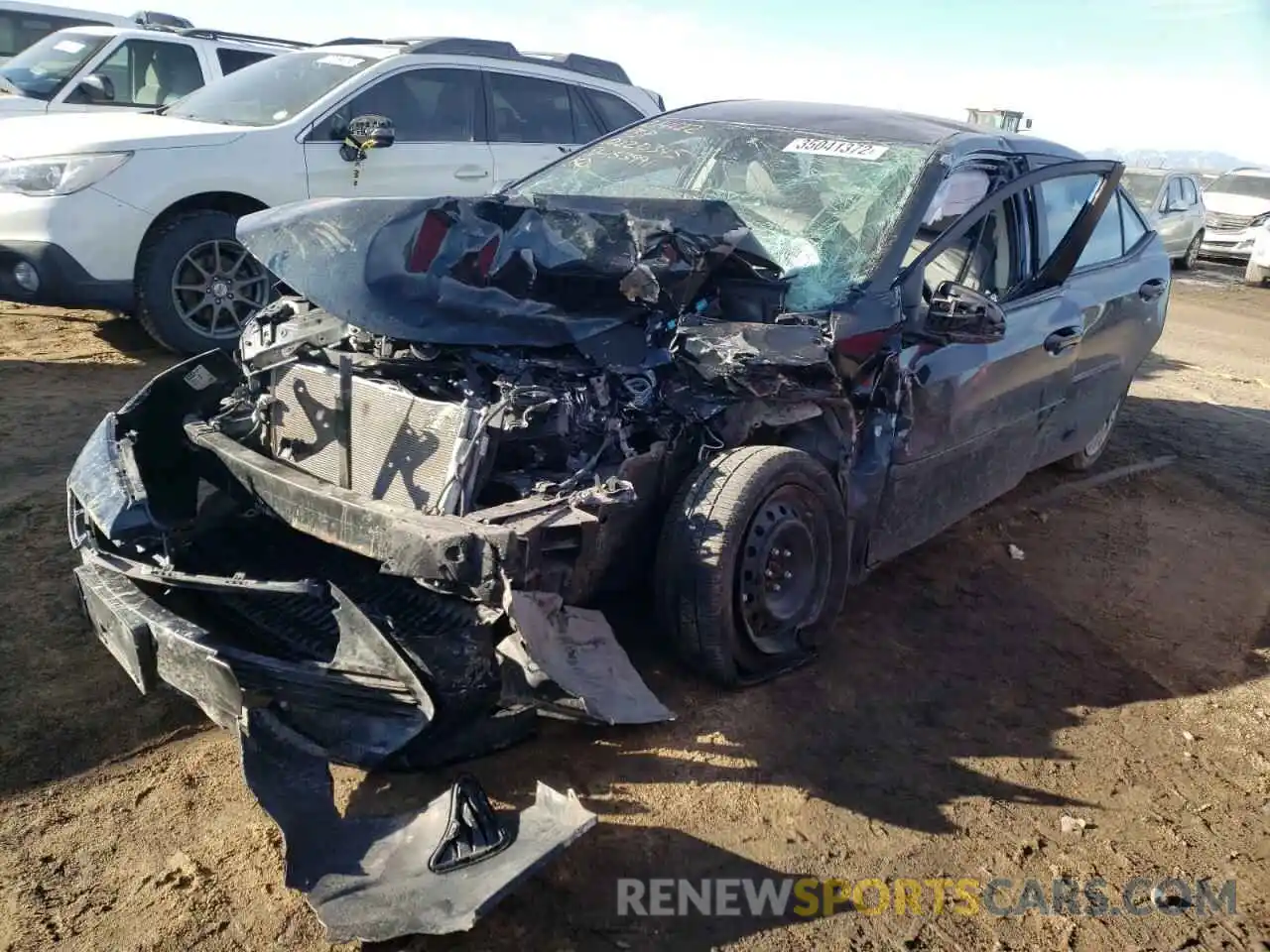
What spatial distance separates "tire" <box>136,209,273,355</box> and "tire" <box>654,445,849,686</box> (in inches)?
154

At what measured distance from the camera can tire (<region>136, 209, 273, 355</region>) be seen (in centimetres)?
607

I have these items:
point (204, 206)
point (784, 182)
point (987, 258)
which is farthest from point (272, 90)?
point (987, 258)

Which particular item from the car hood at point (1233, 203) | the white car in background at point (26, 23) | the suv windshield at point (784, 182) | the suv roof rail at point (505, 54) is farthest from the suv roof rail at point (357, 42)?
the car hood at point (1233, 203)

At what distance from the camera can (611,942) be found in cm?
234

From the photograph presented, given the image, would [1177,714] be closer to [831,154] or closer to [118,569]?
[831,154]

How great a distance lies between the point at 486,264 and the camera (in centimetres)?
327

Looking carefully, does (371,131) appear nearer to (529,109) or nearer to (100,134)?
(100,134)

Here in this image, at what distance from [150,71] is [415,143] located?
3256 millimetres

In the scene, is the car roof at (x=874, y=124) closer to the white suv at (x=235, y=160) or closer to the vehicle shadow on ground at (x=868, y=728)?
the vehicle shadow on ground at (x=868, y=728)

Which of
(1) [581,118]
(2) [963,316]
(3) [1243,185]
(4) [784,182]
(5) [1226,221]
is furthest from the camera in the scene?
(3) [1243,185]

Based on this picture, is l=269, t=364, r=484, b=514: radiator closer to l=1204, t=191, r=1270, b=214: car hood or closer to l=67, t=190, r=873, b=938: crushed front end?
l=67, t=190, r=873, b=938: crushed front end

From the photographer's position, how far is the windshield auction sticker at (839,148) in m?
4.04

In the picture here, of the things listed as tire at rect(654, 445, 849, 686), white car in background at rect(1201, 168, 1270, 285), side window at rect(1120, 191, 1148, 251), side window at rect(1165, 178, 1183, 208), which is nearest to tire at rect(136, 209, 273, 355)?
tire at rect(654, 445, 849, 686)

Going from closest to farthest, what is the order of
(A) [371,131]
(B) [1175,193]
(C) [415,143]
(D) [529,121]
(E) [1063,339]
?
(E) [1063,339] → (A) [371,131] → (C) [415,143] → (D) [529,121] → (B) [1175,193]
